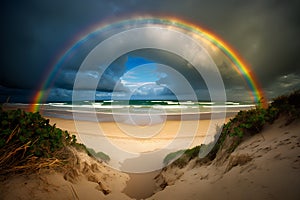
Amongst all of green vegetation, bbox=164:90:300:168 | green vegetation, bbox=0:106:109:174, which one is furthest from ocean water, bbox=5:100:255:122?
green vegetation, bbox=0:106:109:174

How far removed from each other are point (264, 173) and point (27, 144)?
464cm

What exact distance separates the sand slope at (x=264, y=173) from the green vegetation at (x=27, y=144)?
2.95m

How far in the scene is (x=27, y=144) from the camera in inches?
130

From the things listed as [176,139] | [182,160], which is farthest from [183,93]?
[182,160]

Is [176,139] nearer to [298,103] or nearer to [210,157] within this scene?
[210,157]

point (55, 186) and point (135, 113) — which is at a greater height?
point (135, 113)

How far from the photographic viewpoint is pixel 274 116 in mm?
4121

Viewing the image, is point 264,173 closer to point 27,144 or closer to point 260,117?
point 260,117

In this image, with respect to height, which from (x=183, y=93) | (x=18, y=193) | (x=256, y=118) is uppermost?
(x=183, y=93)

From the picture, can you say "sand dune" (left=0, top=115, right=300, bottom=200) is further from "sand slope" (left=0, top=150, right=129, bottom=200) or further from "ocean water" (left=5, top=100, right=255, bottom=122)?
"ocean water" (left=5, top=100, right=255, bottom=122)

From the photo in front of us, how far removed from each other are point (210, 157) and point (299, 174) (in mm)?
3369

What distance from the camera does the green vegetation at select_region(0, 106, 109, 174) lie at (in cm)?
304

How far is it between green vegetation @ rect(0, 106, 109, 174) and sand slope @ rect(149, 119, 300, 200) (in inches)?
116

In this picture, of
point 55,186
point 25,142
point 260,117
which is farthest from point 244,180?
point 25,142
